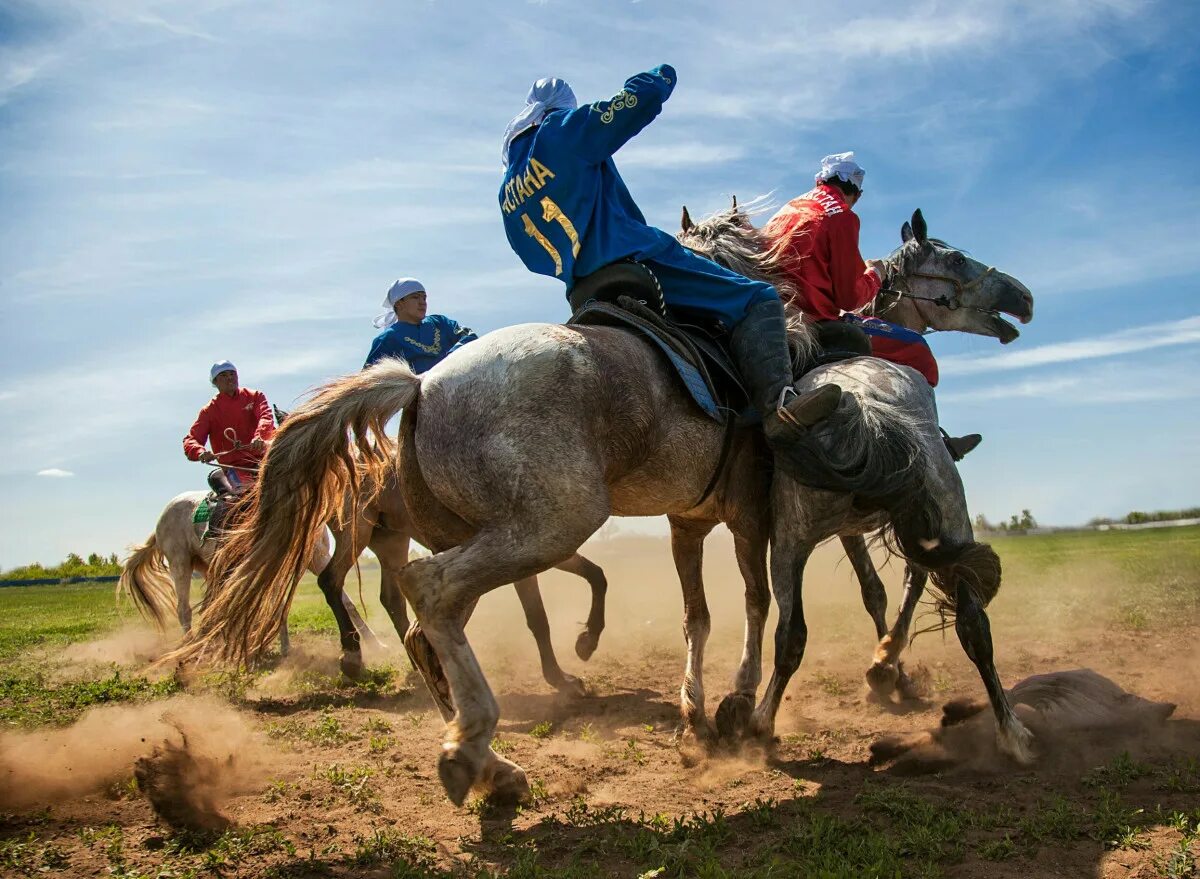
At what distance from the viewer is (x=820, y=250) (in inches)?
222

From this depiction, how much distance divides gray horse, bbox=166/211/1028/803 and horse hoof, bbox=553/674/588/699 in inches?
111

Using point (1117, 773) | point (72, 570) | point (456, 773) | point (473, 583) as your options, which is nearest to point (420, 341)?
point (473, 583)

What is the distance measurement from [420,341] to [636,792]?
4883 mm

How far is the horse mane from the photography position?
5289mm

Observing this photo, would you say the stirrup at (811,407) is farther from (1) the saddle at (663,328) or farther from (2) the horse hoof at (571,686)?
(2) the horse hoof at (571,686)

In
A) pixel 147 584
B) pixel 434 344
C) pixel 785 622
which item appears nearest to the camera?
pixel 785 622

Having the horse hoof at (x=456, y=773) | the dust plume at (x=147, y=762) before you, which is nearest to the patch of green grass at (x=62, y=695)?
the dust plume at (x=147, y=762)

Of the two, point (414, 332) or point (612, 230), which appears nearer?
point (612, 230)

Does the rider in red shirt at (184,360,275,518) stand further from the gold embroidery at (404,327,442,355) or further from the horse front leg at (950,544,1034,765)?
the horse front leg at (950,544,1034,765)

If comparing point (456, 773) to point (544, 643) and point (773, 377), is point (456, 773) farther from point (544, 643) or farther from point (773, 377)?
point (544, 643)

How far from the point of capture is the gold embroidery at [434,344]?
816 centimetres

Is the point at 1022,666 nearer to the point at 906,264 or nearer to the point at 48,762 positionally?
the point at 906,264

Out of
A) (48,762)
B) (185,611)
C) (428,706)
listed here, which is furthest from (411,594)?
(185,611)

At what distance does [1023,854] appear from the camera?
3.27 metres
